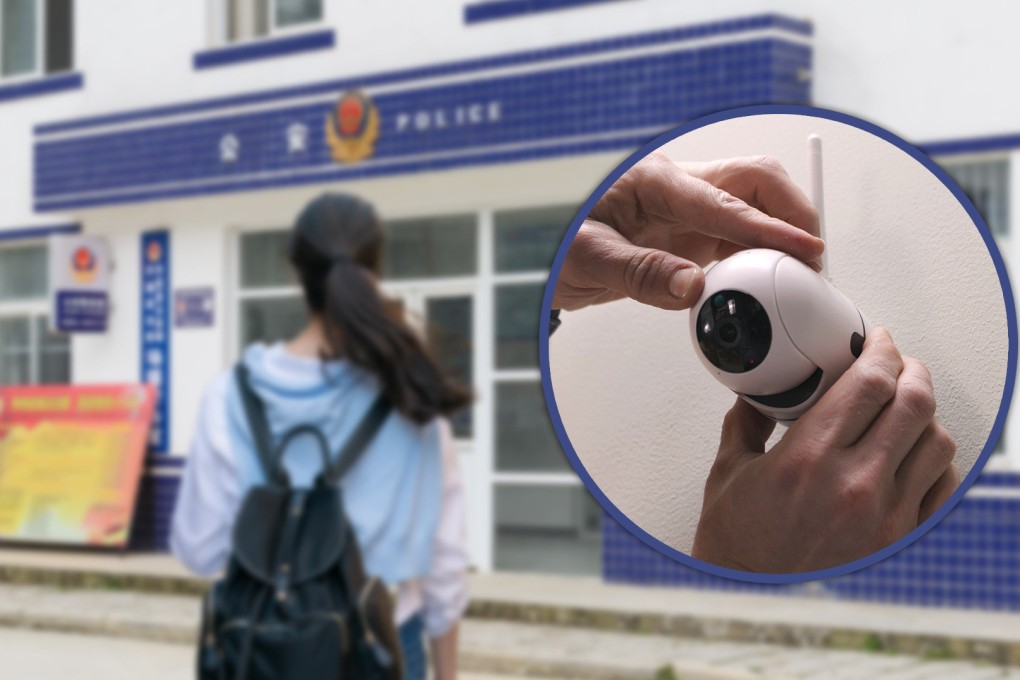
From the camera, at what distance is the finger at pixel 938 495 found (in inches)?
21.6

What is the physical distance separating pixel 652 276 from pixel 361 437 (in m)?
2.17

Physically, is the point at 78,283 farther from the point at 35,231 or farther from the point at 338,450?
the point at 338,450

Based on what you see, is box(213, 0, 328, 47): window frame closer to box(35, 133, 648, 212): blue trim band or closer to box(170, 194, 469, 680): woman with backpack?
box(35, 133, 648, 212): blue trim band

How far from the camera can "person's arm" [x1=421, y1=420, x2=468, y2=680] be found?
295cm

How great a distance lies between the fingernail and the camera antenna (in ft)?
0.17

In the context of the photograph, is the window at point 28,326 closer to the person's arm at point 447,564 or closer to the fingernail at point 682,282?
the person's arm at point 447,564

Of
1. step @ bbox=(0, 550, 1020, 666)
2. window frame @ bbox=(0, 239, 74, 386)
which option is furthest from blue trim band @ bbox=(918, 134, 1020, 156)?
window frame @ bbox=(0, 239, 74, 386)

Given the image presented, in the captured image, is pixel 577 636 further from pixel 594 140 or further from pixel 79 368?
pixel 79 368

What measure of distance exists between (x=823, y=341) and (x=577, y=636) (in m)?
7.46

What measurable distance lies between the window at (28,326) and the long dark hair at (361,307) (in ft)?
31.6

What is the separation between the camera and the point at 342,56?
10008mm

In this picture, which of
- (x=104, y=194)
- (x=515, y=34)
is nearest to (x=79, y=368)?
(x=104, y=194)

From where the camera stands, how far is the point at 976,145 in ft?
24.9

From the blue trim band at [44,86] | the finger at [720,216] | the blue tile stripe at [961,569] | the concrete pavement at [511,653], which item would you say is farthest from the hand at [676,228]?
the blue trim band at [44,86]
